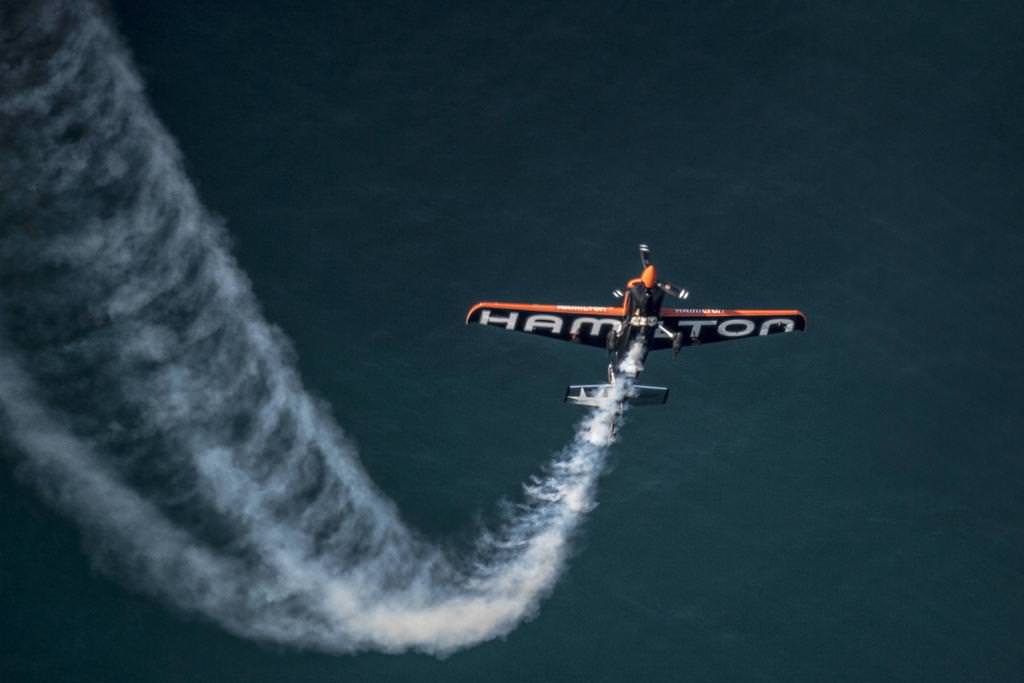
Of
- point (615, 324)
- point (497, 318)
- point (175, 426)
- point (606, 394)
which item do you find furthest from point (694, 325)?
point (175, 426)

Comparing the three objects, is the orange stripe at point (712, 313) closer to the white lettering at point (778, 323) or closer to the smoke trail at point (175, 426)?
the white lettering at point (778, 323)

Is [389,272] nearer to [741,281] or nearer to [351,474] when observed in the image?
[351,474]

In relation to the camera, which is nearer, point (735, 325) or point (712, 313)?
point (712, 313)

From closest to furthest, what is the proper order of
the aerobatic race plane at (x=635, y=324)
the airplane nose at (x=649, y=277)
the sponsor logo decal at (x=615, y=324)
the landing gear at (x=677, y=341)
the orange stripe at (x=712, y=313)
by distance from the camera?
the airplane nose at (x=649, y=277) → the aerobatic race plane at (x=635, y=324) → the sponsor logo decal at (x=615, y=324) → the landing gear at (x=677, y=341) → the orange stripe at (x=712, y=313)

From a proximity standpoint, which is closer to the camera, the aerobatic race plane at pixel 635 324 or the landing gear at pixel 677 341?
the aerobatic race plane at pixel 635 324

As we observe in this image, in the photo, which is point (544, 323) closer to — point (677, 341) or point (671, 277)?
point (677, 341)

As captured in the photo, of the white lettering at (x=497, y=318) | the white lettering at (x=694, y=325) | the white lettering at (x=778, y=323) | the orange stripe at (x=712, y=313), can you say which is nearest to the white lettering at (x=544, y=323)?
the white lettering at (x=497, y=318)
